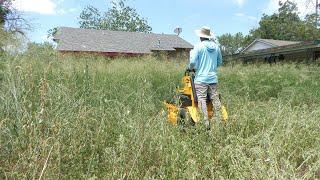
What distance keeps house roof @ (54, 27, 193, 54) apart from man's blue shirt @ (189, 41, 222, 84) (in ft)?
102

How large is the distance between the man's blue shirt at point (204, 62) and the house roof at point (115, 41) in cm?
3105

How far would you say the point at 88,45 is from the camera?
38719 mm

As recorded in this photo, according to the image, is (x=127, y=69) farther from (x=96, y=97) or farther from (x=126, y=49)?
(x=126, y=49)

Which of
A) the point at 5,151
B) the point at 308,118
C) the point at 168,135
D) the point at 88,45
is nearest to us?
the point at 5,151

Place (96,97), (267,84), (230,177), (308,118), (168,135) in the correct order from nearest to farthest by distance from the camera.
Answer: (230,177) < (168,135) < (96,97) < (308,118) < (267,84)

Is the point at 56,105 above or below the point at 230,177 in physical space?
above

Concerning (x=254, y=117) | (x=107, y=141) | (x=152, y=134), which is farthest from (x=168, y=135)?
(x=254, y=117)

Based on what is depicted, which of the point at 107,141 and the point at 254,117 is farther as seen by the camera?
the point at 254,117

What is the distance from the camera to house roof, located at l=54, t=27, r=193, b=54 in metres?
38.3

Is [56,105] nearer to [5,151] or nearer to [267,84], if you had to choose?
[5,151]

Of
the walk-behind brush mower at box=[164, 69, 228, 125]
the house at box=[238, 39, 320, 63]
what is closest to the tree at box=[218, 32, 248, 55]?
the house at box=[238, 39, 320, 63]

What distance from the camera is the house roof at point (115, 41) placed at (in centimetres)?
Result: 3834

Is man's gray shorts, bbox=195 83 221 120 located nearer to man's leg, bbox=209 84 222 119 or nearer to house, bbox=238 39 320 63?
man's leg, bbox=209 84 222 119

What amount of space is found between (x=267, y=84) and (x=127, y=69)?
4.18 meters
